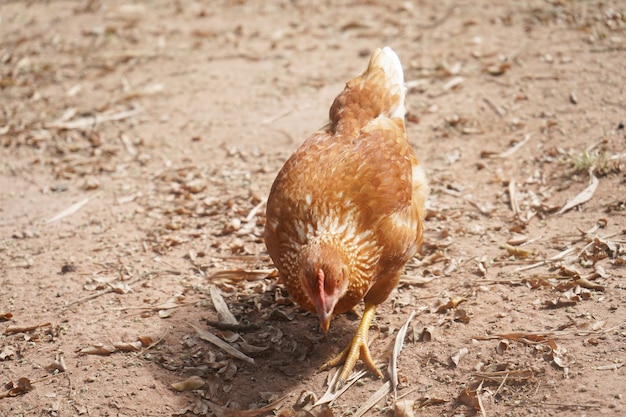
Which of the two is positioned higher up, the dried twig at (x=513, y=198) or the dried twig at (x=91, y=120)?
the dried twig at (x=91, y=120)

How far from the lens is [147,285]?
192 inches

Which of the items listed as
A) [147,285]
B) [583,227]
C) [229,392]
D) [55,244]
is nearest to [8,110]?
[55,244]

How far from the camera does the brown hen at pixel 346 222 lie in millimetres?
3709

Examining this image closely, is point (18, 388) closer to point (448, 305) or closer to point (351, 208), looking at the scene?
point (351, 208)

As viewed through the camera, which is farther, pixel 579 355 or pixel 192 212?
pixel 192 212

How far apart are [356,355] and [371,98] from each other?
1838 millimetres

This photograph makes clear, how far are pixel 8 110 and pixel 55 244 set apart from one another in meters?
2.99

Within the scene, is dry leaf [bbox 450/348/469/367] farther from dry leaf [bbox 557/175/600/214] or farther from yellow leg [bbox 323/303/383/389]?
dry leaf [bbox 557/175/600/214]

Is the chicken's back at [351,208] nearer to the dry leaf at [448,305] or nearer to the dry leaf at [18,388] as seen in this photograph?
the dry leaf at [448,305]

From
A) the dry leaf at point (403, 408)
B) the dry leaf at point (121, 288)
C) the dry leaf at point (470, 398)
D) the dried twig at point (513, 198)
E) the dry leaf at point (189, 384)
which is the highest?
the dried twig at point (513, 198)

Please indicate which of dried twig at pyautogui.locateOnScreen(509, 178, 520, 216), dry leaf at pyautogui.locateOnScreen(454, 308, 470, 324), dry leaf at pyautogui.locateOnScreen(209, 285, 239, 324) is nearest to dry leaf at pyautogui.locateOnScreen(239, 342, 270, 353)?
dry leaf at pyautogui.locateOnScreen(209, 285, 239, 324)

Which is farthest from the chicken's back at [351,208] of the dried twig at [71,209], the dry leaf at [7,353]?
the dried twig at [71,209]

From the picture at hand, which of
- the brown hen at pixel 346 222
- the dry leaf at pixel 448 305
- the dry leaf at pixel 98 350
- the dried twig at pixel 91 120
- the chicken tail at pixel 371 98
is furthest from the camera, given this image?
the dried twig at pixel 91 120

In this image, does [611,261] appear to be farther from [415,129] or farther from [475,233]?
[415,129]
